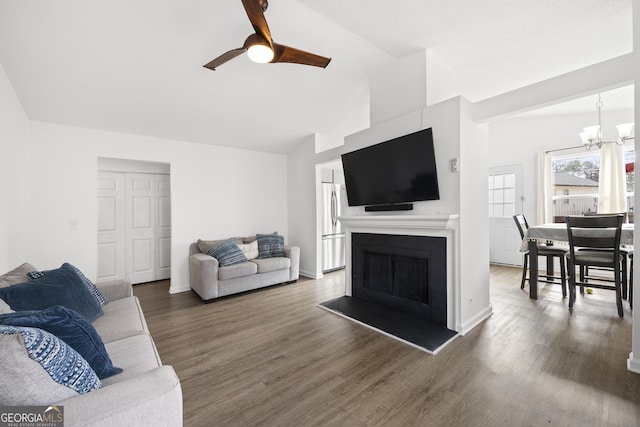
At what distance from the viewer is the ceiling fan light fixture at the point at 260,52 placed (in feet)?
5.94

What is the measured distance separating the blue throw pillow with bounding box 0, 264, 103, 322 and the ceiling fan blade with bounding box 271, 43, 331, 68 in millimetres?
2183

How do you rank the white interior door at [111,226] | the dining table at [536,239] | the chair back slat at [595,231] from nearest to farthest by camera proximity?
the chair back slat at [595,231]
the dining table at [536,239]
the white interior door at [111,226]

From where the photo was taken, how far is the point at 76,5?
2014 millimetres

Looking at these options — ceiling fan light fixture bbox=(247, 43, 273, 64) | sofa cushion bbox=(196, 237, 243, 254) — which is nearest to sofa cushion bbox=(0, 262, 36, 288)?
sofa cushion bbox=(196, 237, 243, 254)

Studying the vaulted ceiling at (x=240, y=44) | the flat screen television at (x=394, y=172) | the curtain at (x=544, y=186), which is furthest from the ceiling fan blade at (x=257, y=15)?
the curtain at (x=544, y=186)

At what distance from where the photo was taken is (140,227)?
470 cm

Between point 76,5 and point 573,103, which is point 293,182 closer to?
point 76,5

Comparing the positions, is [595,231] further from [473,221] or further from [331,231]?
[331,231]

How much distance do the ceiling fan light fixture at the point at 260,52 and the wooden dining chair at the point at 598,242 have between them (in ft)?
11.3

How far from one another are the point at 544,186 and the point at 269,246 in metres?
5.00

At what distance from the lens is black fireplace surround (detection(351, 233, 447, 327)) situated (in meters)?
2.68

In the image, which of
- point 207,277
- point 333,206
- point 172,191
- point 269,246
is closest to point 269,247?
point 269,246

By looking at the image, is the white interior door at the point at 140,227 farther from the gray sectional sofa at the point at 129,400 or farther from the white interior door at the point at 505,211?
the white interior door at the point at 505,211

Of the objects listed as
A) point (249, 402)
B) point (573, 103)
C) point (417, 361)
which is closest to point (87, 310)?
point (249, 402)
